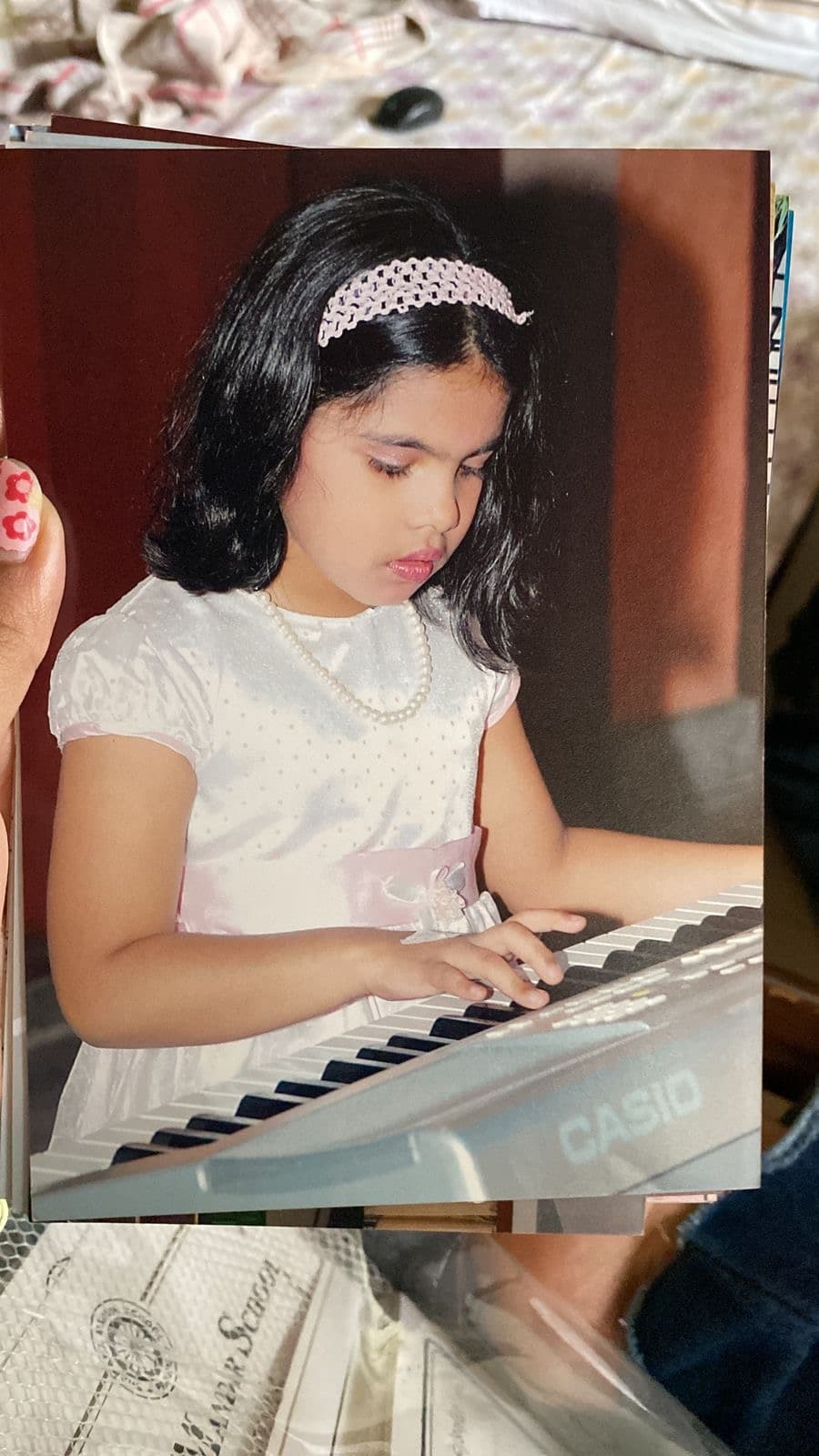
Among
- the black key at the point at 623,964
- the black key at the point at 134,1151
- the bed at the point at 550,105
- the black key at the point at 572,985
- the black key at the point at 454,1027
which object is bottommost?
the black key at the point at 134,1151

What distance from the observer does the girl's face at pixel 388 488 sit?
38 centimetres

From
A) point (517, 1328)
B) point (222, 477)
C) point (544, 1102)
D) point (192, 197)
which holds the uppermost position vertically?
point (192, 197)

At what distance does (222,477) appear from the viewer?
1.27 ft

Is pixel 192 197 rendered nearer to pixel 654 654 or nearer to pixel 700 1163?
pixel 654 654

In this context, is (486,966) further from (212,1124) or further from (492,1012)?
(212,1124)

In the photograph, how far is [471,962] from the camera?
1.37 ft

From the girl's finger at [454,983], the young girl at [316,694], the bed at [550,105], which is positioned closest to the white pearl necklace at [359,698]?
the young girl at [316,694]

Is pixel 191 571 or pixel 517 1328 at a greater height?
pixel 191 571

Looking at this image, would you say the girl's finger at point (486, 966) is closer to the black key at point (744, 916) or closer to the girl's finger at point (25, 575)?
the black key at point (744, 916)

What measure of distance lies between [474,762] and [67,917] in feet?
0.56

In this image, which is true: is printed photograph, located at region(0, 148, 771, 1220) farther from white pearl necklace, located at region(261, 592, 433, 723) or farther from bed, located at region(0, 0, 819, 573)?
bed, located at region(0, 0, 819, 573)

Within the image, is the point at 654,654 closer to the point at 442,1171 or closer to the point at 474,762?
the point at 474,762

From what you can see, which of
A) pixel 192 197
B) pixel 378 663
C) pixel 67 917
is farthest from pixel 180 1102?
pixel 192 197

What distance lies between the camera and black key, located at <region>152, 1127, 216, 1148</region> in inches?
16.3
